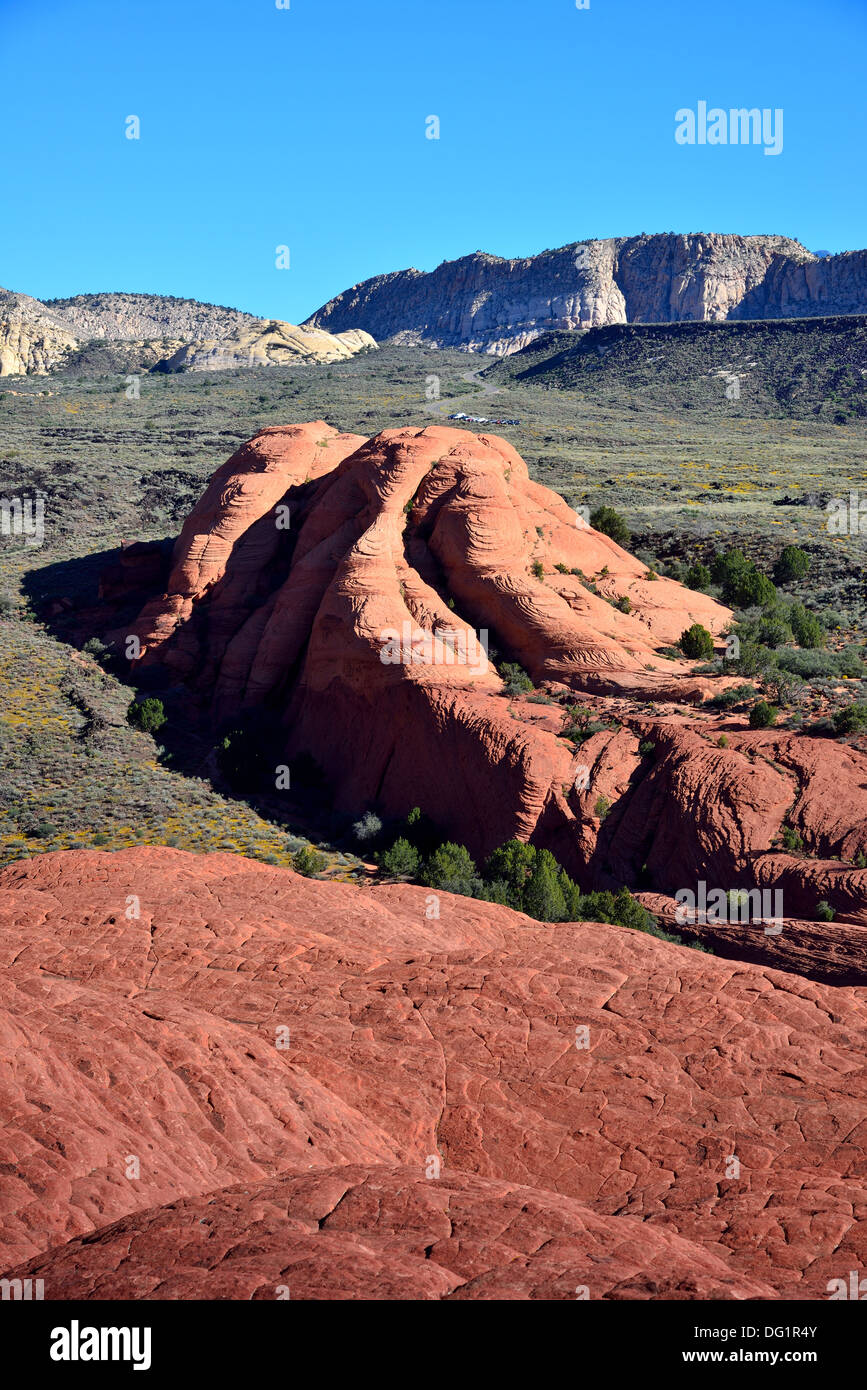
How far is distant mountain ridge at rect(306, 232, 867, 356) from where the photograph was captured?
125 metres

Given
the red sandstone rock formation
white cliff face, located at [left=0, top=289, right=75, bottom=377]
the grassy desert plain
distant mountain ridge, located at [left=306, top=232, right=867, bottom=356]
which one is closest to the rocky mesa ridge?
the grassy desert plain

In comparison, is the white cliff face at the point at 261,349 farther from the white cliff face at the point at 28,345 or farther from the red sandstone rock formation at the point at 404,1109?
the red sandstone rock formation at the point at 404,1109

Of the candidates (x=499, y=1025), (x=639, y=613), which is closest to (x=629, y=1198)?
(x=499, y=1025)

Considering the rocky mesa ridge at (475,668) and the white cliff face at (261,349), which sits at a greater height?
the white cliff face at (261,349)

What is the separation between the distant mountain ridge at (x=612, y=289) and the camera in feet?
409

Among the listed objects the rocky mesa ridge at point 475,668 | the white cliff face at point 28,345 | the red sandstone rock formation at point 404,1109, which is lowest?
the red sandstone rock formation at point 404,1109

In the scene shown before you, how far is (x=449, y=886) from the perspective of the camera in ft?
64.1

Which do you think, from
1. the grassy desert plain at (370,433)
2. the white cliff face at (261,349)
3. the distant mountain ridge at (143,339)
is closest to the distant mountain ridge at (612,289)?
the distant mountain ridge at (143,339)

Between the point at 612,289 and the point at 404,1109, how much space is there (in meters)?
155

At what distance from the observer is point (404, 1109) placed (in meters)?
9.23

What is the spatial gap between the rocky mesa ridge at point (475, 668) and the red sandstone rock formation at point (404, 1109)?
525cm

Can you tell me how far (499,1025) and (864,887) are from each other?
812 centimetres

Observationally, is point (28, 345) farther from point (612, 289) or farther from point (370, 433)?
point (612, 289)
